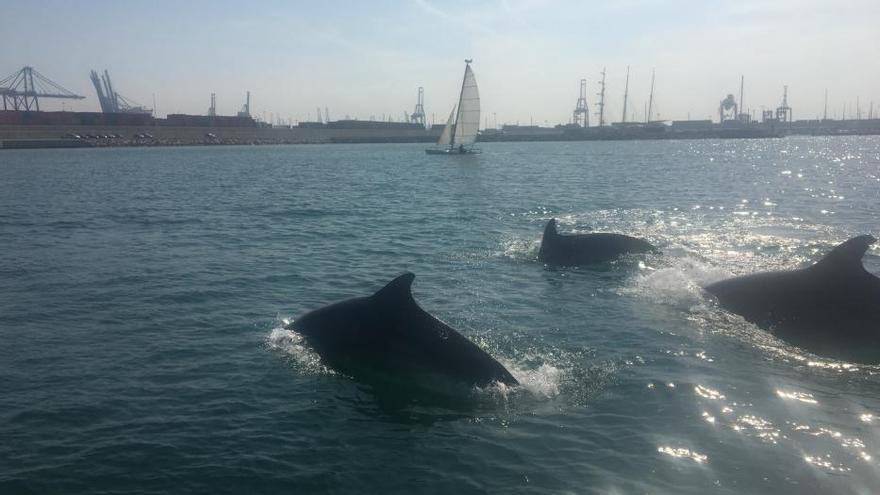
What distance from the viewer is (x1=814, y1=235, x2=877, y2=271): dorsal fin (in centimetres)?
1296

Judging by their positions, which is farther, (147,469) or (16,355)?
(16,355)

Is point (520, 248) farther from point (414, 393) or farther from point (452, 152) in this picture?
point (452, 152)

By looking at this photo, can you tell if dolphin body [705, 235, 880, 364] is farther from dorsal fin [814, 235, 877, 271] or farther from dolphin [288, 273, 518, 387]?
dolphin [288, 273, 518, 387]

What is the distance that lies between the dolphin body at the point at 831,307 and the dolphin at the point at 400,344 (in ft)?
19.7

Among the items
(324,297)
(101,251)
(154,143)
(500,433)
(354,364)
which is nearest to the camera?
(500,433)

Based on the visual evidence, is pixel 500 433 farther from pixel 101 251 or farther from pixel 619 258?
pixel 101 251

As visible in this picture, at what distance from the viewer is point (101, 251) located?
80.5 feet

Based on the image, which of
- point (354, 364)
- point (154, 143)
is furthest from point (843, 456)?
point (154, 143)

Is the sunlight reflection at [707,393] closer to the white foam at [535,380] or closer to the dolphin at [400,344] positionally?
the white foam at [535,380]

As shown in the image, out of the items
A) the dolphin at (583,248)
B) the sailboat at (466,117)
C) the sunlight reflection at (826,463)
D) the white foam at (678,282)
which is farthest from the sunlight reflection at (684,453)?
the sailboat at (466,117)

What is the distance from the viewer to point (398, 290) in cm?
1123

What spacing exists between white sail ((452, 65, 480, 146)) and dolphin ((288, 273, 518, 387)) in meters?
94.6

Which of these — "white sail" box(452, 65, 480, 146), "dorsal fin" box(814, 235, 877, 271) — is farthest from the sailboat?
"dorsal fin" box(814, 235, 877, 271)

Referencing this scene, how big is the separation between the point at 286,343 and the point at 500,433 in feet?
16.6
